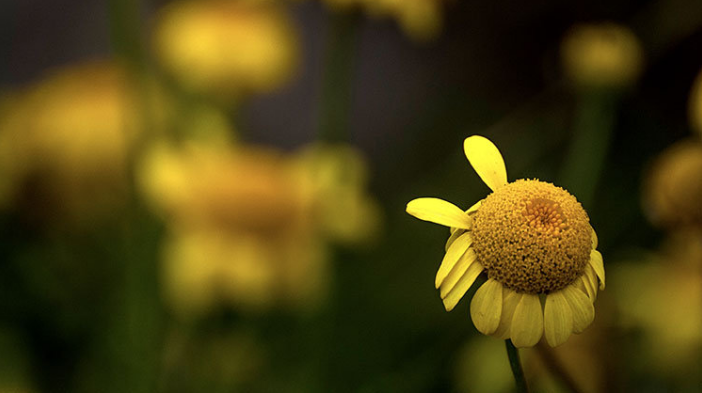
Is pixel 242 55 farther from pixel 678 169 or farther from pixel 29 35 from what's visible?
pixel 29 35

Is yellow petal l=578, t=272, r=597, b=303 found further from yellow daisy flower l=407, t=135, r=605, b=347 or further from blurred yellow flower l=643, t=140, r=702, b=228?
blurred yellow flower l=643, t=140, r=702, b=228

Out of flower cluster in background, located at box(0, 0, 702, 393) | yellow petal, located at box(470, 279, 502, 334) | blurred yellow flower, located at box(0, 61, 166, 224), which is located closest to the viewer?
yellow petal, located at box(470, 279, 502, 334)

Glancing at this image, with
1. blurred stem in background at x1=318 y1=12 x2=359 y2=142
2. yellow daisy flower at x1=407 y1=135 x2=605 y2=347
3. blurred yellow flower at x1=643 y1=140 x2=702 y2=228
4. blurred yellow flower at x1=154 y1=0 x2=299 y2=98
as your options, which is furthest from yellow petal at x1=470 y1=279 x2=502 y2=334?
blurred yellow flower at x1=154 y1=0 x2=299 y2=98

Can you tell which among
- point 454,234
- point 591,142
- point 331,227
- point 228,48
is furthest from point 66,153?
point 454,234

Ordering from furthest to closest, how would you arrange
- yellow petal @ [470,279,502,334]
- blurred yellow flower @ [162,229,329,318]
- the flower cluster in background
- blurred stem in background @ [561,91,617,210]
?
blurred yellow flower @ [162,229,329,318] → blurred stem in background @ [561,91,617,210] → the flower cluster in background → yellow petal @ [470,279,502,334]

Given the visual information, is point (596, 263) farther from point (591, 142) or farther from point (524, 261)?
point (591, 142)

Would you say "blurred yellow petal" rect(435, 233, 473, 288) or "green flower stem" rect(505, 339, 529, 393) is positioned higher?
"blurred yellow petal" rect(435, 233, 473, 288)

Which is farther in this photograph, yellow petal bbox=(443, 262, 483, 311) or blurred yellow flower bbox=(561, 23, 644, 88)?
blurred yellow flower bbox=(561, 23, 644, 88)

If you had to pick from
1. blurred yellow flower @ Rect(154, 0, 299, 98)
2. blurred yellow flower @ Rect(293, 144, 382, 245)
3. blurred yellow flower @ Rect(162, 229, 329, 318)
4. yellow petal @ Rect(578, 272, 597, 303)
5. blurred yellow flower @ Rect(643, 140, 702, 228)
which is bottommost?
blurred yellow flower @ Rect(162, 229, 329, 318)

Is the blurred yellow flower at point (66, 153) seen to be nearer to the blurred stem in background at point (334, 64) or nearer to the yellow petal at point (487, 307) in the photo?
the blurred stem in background at point (334, 64)
